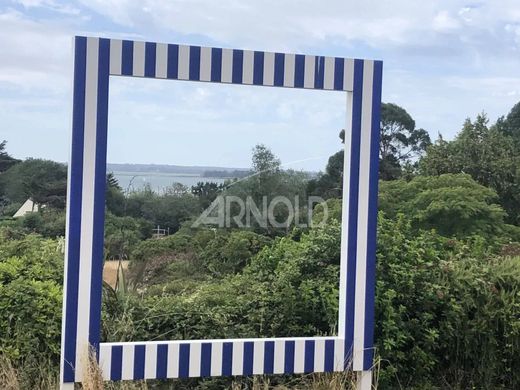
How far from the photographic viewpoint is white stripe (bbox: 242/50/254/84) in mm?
4574

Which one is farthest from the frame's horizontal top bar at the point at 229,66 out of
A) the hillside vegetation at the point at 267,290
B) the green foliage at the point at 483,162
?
the green foliage at the point at 483,162

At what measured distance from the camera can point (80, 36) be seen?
429 cm

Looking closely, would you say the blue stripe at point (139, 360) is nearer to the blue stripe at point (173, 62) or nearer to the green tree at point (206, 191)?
the green tree at point (206, 191)

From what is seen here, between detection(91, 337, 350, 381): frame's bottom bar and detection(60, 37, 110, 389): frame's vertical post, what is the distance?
0.18 m

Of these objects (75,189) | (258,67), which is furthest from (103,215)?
(258,67)

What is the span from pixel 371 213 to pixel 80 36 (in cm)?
221

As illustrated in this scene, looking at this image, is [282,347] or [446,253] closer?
[282,347]

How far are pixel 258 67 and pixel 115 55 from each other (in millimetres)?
903

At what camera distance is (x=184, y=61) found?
4.45m

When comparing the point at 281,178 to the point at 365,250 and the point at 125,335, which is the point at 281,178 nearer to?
the point at 365,250

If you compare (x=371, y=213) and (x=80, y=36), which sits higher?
(x=80, y=36)

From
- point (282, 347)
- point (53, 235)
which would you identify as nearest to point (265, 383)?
point (282, 347)

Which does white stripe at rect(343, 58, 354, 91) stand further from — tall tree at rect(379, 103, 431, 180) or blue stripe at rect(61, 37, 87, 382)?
tall tree at rect(379, 103, 431, 180)

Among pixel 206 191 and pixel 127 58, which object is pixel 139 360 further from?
pixel 127 58
